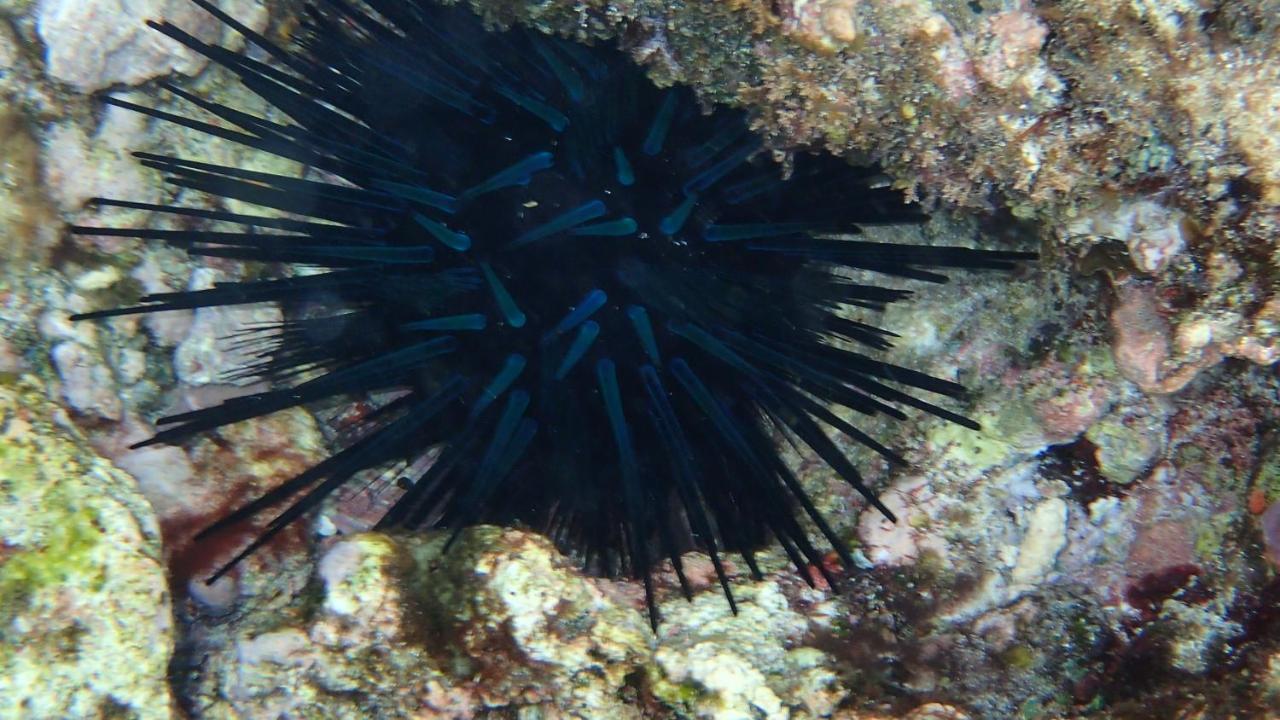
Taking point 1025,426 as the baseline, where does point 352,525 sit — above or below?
below

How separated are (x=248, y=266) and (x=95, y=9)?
38.5 inches

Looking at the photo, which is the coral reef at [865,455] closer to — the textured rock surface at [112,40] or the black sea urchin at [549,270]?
the textured rock surface at [112,40]

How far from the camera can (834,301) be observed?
294cm

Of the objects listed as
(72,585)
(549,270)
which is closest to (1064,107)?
(549,270)

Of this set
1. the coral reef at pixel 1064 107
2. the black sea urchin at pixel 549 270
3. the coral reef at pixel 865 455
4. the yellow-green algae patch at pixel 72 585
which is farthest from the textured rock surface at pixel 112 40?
the coral reef at pixel 1064 107

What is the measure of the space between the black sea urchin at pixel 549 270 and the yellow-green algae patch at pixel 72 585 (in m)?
0.32

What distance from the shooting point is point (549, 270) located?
2.74 metres

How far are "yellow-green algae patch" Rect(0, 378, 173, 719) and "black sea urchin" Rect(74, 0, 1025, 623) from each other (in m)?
0.32

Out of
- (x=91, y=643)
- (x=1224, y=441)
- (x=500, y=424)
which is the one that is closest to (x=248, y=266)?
(x=500, y=424)

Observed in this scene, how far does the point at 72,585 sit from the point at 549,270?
62.8 inches

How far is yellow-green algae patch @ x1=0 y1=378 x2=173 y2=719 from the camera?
220 centimetres

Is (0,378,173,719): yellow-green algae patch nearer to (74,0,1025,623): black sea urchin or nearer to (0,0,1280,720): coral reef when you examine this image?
(0,0,1280,720): coral reef

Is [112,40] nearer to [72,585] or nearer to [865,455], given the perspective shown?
[72,585]

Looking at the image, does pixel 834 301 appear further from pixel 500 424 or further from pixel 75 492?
pixel 75 492
